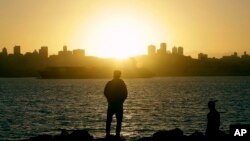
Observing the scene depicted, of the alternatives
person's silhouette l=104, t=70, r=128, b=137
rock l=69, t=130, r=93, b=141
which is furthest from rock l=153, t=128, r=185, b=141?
rock l=69, t=130, r=93, b=141

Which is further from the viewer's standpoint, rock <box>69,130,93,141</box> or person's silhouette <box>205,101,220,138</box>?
rock <box>69,130,93,141</box>


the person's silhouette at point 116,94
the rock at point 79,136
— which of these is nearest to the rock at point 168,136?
the person's silhouette at point 116,94

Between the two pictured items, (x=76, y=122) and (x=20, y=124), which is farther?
(x=76, y=122)

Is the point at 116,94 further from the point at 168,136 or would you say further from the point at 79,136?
the point at 168,136

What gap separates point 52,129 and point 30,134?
192 inches

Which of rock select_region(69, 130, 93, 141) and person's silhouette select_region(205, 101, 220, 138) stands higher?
person's silhouette select_region(205, 101, 220, 138)

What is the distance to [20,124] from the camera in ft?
169

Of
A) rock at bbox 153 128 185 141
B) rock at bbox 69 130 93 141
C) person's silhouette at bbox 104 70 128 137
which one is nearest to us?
person's silhouette at bbox 104 70 128 137

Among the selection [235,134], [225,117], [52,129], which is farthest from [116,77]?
[225,117]

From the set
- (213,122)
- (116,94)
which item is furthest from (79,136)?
(213,122)

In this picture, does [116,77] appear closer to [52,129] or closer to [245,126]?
[245,126]

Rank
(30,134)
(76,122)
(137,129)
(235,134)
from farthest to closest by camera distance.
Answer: (76,122)
(137,129)
(30,134)
(235,134)

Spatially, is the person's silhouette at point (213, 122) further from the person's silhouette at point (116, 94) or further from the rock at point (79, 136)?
the rock at point (79, 136)

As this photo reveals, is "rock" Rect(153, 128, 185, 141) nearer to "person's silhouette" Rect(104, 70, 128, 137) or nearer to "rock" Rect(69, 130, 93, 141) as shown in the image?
"person's silhouette" Rect(104, 70, 128, 137)
